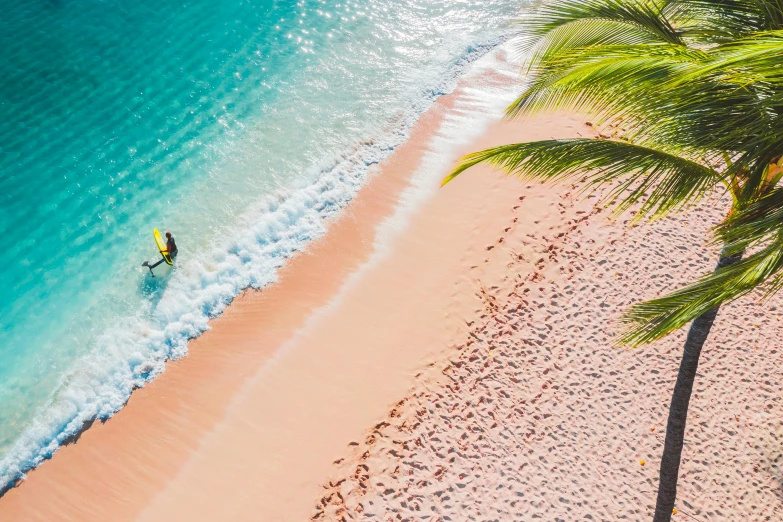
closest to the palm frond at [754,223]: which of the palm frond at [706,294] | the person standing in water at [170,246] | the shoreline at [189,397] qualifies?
the palm frond at [706,294]

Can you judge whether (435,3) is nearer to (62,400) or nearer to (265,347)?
(265,347)

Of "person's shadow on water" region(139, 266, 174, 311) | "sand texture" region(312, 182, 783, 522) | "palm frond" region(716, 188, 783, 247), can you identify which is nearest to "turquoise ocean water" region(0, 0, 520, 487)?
"person's shadow on water" region(139, 266, 174, 311)

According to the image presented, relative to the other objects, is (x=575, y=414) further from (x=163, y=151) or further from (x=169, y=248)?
(x=163, y=151)

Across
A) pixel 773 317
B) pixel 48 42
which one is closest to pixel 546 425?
pixel 773 317

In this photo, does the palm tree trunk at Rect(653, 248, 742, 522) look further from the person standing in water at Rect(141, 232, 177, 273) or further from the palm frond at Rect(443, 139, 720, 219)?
the person standing in water at Rect(141, 232, 177, 273)

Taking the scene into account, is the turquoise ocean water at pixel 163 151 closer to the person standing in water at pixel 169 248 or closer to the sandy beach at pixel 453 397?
the person standing in water at pixel 169 248

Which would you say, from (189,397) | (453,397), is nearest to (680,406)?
(453,397)
